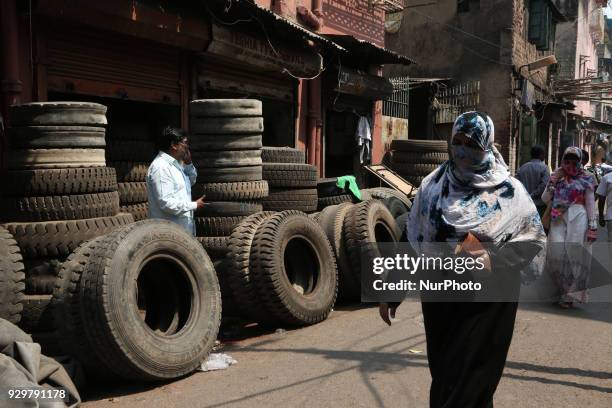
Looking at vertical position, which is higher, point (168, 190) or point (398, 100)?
point (398, 100)

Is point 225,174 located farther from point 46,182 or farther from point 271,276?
point 46,182

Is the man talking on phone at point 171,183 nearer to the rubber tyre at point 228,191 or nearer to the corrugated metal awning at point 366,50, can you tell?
the rubber tyre at point 228,191

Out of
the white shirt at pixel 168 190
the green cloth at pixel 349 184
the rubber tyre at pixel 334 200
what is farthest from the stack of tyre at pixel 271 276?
the green cloth at pixel 349 184

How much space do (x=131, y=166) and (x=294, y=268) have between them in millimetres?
2252

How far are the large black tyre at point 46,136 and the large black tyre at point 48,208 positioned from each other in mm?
488

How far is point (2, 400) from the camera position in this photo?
3.26 m

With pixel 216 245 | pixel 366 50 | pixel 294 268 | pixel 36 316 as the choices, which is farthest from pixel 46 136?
pixel 366 50

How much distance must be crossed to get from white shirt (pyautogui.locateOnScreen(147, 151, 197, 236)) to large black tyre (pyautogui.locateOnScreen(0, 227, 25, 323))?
152 cm

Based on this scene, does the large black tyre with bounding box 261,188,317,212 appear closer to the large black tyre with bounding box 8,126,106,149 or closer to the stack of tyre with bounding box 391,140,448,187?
the large black tyre with bounding box 8,126,106,149

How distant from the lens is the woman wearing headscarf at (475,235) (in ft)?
10.3

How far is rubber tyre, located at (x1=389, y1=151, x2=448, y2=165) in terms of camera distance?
1303 centimetres

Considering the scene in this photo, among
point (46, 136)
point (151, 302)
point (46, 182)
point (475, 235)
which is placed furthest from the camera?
point (151, 302)

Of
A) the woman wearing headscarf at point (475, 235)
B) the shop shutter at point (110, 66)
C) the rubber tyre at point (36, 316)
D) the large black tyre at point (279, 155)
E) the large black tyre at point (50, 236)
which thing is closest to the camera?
the woman wearing headscarf at point (475, 235)

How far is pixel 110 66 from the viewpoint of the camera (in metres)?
7.91
